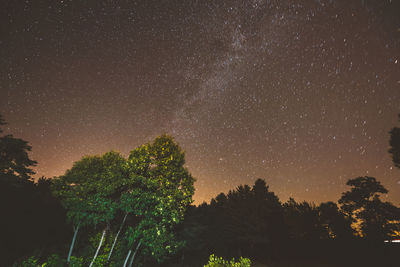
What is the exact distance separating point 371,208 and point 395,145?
972 centimetres

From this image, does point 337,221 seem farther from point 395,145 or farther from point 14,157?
point 14,157

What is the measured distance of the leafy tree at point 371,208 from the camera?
59.0ft

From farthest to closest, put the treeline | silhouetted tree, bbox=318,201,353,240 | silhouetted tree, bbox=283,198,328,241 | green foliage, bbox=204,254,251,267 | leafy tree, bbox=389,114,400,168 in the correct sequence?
silhouetted tree, bbox=283,198,328,241 < silhouetted tree, bbox=318,201,353,240 < the treeline < leafy tree, bbox=389,114,400,168 < green foliage, bbox=204,254,251,267

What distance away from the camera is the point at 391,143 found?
16125 mm

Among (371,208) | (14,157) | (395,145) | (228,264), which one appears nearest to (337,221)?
(371,208)

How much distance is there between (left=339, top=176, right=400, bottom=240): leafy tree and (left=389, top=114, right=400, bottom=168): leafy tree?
539cm

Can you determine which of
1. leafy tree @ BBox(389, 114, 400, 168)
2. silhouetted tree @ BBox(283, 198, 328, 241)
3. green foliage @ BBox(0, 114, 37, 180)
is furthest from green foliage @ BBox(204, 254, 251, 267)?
silhouetted tree @ BBox(283, 198, 328, 241)

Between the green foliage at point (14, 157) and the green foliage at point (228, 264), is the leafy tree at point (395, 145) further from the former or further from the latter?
the green foliage at point (14, 157)

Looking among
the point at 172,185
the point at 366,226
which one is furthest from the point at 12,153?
the point at 366,226

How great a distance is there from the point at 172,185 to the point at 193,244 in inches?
1001

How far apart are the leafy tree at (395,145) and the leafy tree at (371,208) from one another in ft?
17.7

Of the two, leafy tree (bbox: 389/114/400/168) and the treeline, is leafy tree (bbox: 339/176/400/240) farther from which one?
leafy tree (bbox: 389/114/400/168)

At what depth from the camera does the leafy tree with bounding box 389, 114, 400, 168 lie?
15.7 meters

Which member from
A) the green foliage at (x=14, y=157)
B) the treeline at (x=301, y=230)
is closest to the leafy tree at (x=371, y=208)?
the treeline at (x=301, y=230)
